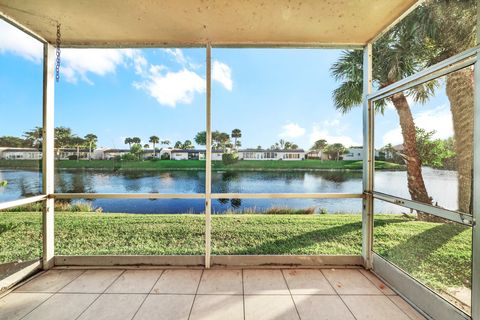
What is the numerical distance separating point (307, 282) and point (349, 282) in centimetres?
44

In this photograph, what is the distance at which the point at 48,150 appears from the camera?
2443mm

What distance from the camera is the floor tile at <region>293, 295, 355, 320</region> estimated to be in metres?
1.67

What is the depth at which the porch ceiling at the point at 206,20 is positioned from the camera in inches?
71.8

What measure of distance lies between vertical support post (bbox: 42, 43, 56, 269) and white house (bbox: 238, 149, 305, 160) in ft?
9.27

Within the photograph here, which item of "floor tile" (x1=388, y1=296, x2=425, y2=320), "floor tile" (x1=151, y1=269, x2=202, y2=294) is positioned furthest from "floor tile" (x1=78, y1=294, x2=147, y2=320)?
"floor tile" (x1=388, y1=296, x2=425, y2=320)

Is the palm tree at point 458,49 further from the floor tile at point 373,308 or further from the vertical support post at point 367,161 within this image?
the floor tile at point 373,308

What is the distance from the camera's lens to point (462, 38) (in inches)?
122

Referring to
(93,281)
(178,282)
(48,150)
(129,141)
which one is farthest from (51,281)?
(129,141)

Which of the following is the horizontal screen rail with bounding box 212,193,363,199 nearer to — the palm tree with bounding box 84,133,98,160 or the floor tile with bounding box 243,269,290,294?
the floor tile with bounding box 243,269,290,294

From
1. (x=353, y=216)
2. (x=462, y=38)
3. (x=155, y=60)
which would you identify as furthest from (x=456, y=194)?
(x=155, y=60)

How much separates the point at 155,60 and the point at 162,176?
8.41ft

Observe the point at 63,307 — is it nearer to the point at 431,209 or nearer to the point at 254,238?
the point at 254,238

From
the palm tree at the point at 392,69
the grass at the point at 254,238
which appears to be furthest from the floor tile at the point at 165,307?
the palm tree at the point at 392,69

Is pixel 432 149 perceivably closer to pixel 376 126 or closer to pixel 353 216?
pixel 376 126
